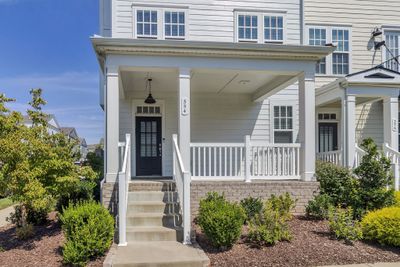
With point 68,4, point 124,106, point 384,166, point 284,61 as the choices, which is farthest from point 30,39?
point 384,166

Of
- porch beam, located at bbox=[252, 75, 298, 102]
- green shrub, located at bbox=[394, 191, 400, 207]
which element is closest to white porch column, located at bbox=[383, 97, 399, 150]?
green shrub, located at bbox=[394, 191, 400, 207]

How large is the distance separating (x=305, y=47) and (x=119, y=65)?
4.42 meters

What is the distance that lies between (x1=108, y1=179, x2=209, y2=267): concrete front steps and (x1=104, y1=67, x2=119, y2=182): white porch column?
0.56m

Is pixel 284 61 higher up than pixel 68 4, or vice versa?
pixel 68 4

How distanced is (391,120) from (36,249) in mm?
10289

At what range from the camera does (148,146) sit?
1109 centimetres

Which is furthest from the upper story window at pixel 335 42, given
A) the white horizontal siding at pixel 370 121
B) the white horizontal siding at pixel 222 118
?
the white horizontal siding at pixel 222 118

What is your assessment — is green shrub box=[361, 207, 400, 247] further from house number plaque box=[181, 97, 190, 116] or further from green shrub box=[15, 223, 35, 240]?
green shrub box=[15, 223, 35, 240]

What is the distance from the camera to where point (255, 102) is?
11500 mm

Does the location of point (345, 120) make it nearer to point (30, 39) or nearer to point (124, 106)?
point (124, 106)

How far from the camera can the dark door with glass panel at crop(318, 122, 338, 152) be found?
12.4 meters

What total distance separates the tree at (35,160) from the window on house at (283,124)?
6.56 m

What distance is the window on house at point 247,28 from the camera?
439 inches

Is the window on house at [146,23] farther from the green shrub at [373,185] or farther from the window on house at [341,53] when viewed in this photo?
the green shrub at [373,185]
